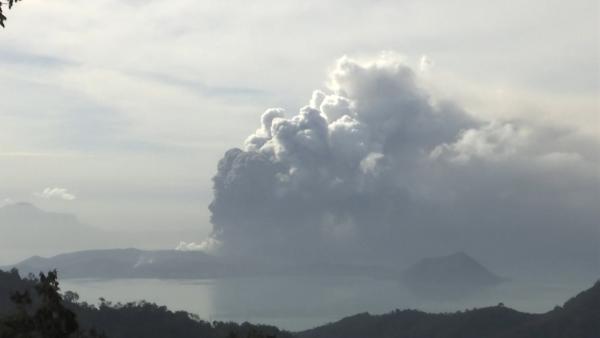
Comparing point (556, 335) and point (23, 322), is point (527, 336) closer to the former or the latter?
point (556, 335)

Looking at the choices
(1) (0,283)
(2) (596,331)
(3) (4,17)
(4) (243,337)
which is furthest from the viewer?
(2) (596,331)

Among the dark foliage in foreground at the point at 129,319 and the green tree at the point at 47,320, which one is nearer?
the green tree at the point at 47,320

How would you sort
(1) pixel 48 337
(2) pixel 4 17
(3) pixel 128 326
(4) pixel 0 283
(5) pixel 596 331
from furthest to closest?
(5) pixel 596 331, (3) pixel 128 326, (4) pixel 0 283, (1) pixel 48 337, (2) pixel 4 17

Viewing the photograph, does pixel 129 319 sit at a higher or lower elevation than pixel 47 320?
higher

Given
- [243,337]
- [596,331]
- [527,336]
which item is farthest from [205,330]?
[243,337]

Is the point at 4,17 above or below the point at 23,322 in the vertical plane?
above

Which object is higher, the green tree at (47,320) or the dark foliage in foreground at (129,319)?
the dark foliage in foreground at (129,319)

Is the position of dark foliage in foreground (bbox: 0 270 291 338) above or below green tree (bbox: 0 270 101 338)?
above

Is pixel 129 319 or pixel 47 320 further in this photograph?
pixel 129 319

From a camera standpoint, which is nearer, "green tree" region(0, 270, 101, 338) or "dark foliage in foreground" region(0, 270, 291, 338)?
"green tree" region(0, 270, 101, 338)

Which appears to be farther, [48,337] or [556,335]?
[556,335]
